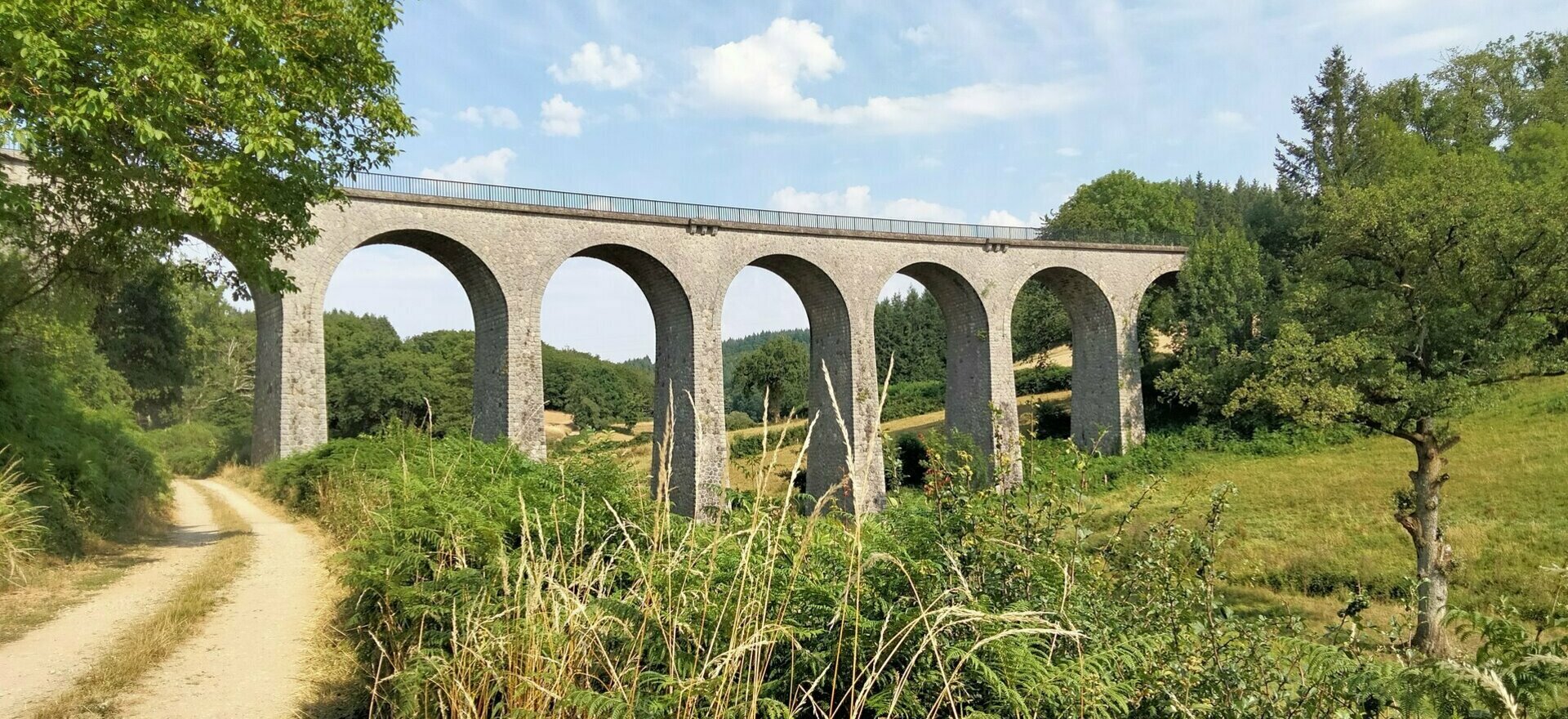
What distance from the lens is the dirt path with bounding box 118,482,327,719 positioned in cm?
541

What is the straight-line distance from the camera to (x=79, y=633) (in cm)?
702

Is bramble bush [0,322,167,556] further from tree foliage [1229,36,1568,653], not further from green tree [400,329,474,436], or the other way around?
green tree [400,329,474,436]

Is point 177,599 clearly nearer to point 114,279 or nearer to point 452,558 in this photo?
point 452,558

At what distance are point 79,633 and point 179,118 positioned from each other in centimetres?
504

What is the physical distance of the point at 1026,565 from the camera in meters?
3.66

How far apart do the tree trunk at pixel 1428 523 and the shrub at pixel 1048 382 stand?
93.5 ft

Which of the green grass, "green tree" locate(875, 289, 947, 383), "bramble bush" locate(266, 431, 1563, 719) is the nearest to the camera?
"bramble bush" locate(266, 431, 1563, 719)

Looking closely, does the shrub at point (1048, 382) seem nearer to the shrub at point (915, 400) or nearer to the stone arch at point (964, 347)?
the shrub at point (915, 400)

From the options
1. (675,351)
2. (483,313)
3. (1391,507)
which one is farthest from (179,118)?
(1391,507)

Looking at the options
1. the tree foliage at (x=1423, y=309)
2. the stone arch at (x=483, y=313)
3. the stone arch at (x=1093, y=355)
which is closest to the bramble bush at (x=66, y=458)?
the stone arch at (x=483, y=313)

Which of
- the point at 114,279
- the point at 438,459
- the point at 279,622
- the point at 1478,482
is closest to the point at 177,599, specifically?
the point at 279,622

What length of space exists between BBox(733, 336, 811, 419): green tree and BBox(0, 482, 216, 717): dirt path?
4473cm

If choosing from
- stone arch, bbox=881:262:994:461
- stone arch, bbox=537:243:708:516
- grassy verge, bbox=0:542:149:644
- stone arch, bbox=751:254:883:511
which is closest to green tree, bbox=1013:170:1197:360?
stone arch, bbox=881:262:994:461

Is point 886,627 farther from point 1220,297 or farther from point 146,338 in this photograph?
point 146,338
